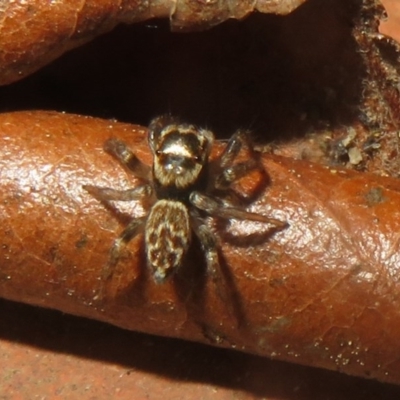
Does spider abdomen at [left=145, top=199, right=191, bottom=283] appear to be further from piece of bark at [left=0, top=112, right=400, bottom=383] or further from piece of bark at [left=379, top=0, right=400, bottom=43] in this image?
piece of bark at [left=379, top=0, right=400, bottom=43]

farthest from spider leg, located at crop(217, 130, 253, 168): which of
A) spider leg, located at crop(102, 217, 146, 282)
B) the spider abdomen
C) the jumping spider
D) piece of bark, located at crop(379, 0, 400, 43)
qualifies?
piece of bark, located at crop(379, 0, 400, 43)

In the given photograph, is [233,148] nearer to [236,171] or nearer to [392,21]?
[236,171]

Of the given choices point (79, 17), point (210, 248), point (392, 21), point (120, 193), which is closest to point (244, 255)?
point (210, 248)

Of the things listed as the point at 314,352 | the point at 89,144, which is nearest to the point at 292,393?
the point at 314,352

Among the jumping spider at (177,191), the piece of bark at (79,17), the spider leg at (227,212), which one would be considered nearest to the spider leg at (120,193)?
the jumping spider at (177,191)

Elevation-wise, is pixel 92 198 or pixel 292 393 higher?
pixel 92 198

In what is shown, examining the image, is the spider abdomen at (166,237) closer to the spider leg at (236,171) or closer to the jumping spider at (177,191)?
the jumping spider at (177,191)

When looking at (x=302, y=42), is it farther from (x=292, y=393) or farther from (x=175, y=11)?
(x=292, y=393)

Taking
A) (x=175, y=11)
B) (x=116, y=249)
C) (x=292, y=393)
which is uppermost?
(x=175, y=11)
